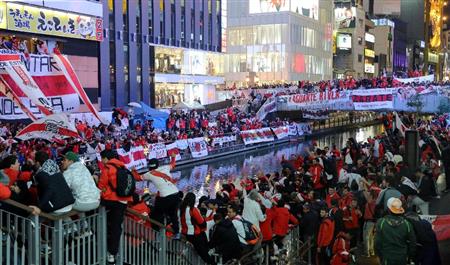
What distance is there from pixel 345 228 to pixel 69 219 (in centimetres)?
620

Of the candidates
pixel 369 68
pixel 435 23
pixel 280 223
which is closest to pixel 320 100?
pixel 280 223

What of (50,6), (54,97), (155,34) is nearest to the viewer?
(54,97)

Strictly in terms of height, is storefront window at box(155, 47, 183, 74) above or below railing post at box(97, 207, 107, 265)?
above

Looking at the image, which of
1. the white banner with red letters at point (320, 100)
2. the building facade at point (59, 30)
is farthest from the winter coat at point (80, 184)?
the white banner with red letters at point (320, 100)

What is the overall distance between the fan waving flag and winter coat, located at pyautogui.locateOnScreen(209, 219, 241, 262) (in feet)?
29.7

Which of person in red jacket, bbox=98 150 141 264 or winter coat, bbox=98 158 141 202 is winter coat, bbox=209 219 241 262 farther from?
winter coat, bbox=98 158 141 202

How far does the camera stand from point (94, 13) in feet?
135

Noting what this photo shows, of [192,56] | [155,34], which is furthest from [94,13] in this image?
[192,56]

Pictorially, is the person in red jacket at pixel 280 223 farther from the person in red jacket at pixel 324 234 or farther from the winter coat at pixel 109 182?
the winter coat at pixel 109 182

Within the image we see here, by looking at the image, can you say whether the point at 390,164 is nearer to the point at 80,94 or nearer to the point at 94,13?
the point at 80,94

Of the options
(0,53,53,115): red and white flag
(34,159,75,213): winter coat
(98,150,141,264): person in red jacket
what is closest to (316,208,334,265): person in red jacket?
(98,150,141,264): person in red jacket

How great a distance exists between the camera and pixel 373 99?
38.2 metres

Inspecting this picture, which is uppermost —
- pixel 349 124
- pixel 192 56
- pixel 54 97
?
pixel 192 56

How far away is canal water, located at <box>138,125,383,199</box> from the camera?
28156mm
